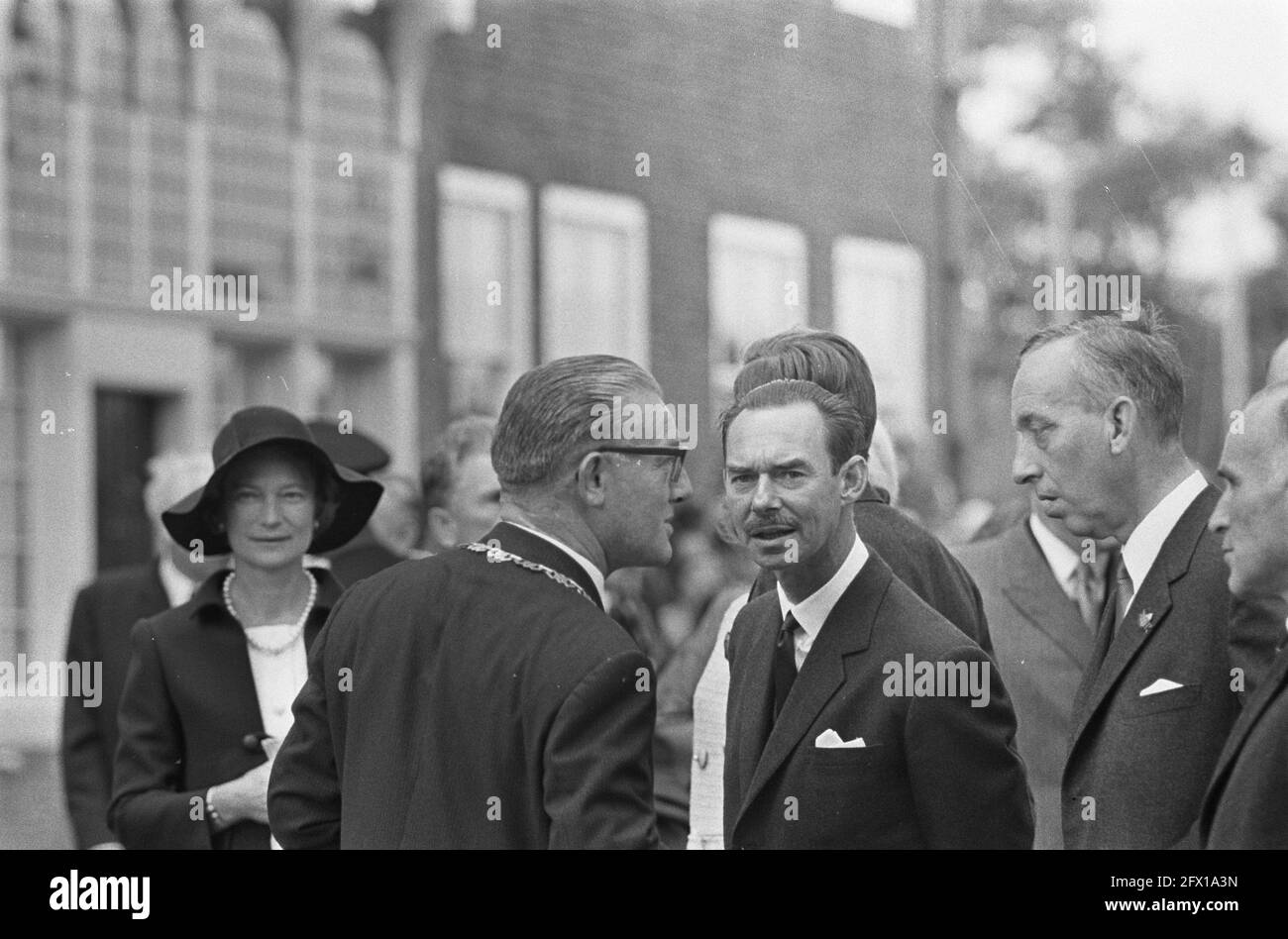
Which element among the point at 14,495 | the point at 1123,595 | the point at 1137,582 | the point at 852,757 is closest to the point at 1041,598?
the point at 1123,595

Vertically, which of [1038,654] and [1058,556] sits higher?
[1058,556]

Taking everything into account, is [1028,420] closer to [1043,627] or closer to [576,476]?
[576,476]

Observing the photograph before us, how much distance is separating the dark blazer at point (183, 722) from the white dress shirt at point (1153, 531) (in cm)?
193

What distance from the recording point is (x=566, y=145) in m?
13.3

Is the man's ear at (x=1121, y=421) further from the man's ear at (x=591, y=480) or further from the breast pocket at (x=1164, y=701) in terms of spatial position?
the man's ear at (x=591, y=480)

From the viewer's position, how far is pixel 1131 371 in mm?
3775

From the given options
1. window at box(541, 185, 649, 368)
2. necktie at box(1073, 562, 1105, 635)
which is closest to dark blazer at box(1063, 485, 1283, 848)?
necktie at box(1073, 562, 1105, 635)

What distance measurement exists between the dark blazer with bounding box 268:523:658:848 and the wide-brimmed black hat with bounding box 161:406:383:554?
1.05 meters

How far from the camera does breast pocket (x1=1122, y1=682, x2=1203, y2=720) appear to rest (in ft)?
11.5

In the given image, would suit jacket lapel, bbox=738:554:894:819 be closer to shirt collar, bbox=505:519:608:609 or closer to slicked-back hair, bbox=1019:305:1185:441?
shirt collar, bbox=505:519:608:609

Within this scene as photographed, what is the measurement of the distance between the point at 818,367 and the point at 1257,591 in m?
0.98

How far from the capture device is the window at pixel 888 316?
1387 cm

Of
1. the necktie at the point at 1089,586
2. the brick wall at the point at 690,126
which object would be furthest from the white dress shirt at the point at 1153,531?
the brick wall at the point at 690,126
